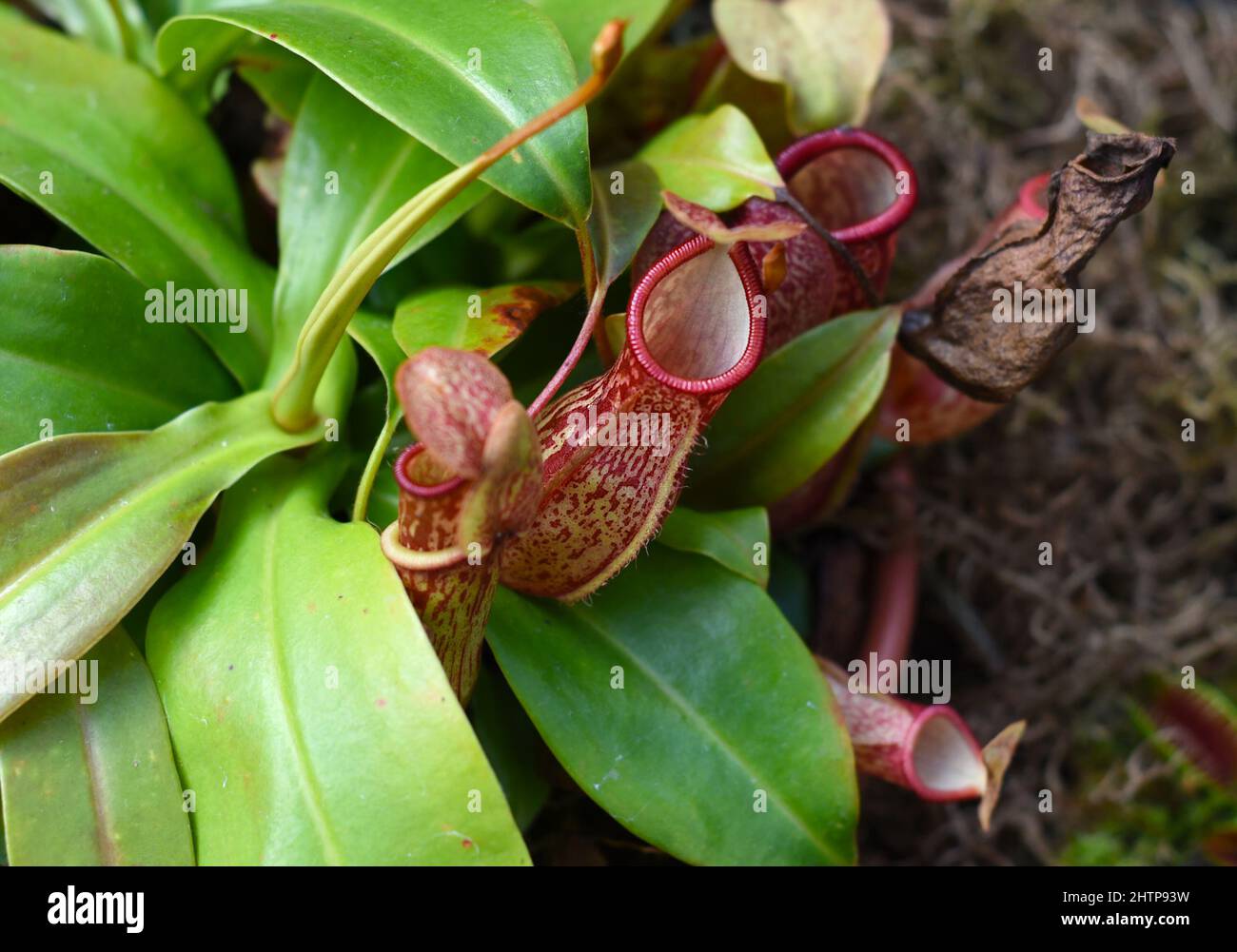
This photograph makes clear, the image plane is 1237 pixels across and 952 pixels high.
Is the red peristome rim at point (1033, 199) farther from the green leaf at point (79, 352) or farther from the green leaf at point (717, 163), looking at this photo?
the green leaf at point (79, 352)

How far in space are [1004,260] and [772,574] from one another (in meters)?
0.49

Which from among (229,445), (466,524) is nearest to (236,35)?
(229,445)

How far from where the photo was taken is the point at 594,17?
1.05 meters

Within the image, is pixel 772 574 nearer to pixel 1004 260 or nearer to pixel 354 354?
pixel 1004 260

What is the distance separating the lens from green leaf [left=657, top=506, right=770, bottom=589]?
92cm

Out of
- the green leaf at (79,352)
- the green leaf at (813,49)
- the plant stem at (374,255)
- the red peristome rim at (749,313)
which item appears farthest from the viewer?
the green leaf at (813,49)

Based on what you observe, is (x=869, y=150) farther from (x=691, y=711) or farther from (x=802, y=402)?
(x=691, y=711)

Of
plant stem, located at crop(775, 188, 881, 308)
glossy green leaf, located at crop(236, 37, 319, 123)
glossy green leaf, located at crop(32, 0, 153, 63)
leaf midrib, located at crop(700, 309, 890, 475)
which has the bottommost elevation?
leaf midrib, located at crop(700, 309, 890, 475)

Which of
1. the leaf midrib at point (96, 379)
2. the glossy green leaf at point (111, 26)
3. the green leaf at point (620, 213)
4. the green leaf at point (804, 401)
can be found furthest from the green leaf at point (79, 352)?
the green leaf at point (804, 401)

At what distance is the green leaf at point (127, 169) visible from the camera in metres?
0.94

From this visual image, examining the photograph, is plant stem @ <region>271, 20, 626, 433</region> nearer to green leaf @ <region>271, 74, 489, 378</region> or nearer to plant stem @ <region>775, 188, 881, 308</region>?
green leaf @ <region>271, 74, 489, 378</region>

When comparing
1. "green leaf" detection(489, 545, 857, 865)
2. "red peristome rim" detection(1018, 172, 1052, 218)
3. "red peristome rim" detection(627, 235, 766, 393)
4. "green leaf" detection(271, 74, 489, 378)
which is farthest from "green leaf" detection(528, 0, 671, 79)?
"green leaf" detection(489, 545, 857, 865)

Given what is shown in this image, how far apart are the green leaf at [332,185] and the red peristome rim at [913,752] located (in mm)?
728

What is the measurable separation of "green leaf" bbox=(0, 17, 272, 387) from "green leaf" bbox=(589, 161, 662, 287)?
388mm
